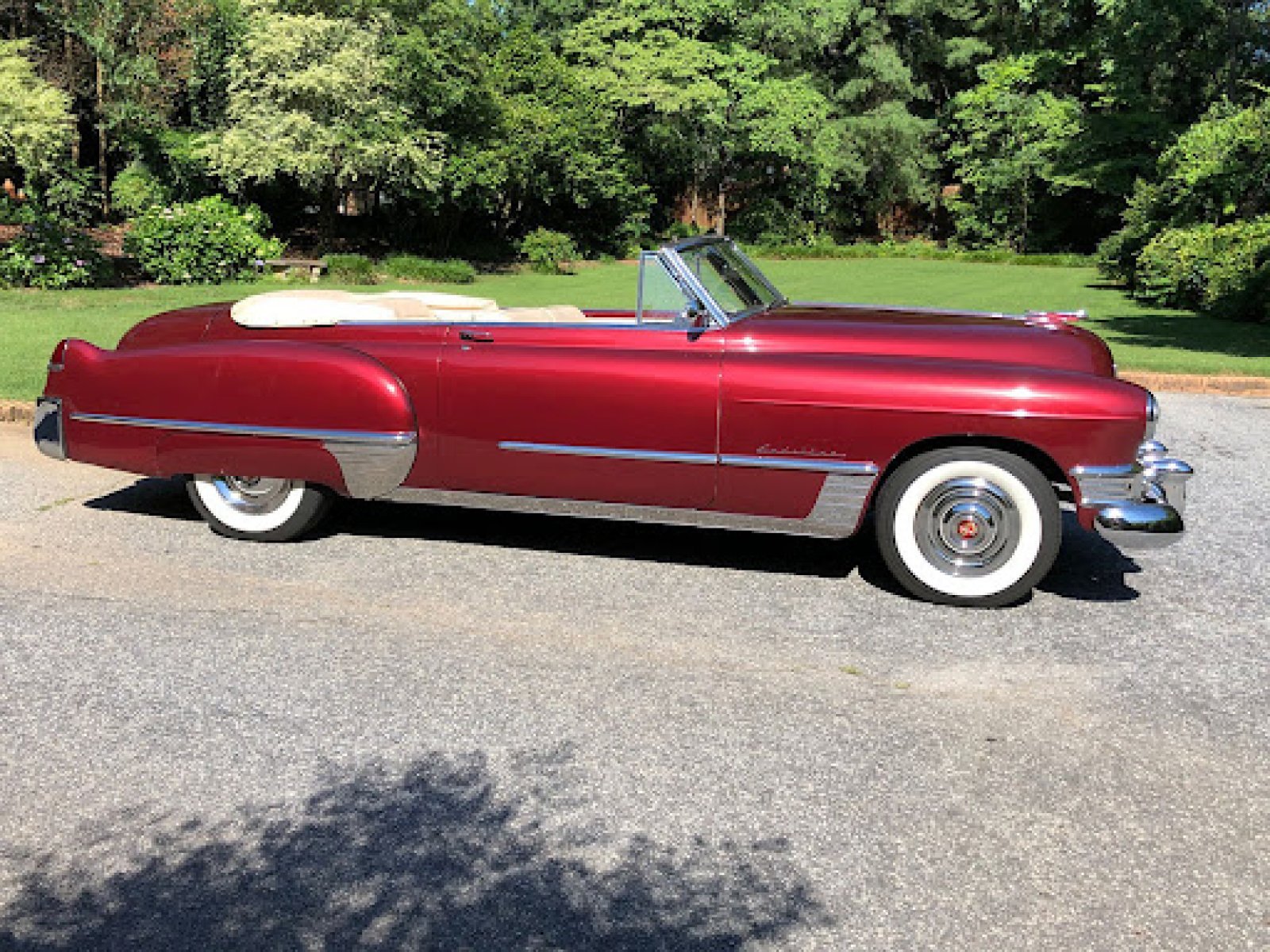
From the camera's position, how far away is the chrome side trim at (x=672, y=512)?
499 cm

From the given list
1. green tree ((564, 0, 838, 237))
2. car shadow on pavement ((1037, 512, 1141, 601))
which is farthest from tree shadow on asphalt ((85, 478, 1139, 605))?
green tree ((564, 0, 838, 237))

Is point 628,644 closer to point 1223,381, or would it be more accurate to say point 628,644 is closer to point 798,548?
point 798,548

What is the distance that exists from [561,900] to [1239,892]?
164 cm

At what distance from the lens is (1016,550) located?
4.89 meters

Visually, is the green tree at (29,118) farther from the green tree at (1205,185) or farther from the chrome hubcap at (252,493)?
the chrome hubcap at (252,493)

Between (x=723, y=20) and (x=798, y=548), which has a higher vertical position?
(x=723, y=20)

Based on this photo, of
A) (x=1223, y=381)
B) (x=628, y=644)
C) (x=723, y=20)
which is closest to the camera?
(x=628, y=644)

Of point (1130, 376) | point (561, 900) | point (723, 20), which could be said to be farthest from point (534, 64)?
point (561, 900)

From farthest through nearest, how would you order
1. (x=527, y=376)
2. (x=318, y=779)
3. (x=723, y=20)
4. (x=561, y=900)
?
(x=723, y=20), (x=527, y=376), (x=318, y=779), (x=561, y=900)

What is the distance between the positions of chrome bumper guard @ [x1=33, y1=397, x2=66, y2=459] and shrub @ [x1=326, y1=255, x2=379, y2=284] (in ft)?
59.9

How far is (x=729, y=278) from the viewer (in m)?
5.78

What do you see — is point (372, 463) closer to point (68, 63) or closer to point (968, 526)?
point (968, 526)

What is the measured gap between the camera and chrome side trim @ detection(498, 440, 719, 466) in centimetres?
506

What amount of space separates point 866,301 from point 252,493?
1930 cm
